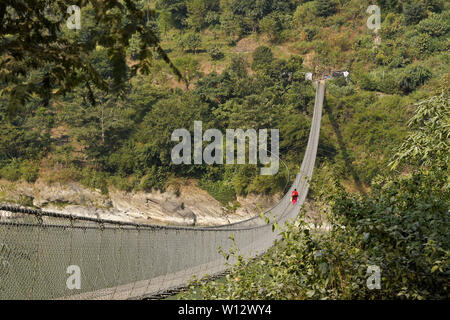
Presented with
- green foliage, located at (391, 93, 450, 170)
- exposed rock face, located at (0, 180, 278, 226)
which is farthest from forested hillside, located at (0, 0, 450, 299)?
exposed rock face, located at (0, 180, 278, 226)

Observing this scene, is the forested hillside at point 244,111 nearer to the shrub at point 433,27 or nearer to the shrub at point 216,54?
the shrub at point 433,27

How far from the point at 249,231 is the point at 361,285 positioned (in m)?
11.4

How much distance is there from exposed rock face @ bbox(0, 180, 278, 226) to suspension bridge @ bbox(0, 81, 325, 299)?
1909 cm

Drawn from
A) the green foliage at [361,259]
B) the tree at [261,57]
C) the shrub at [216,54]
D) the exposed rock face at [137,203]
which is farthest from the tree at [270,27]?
the green foliage at [361,259]

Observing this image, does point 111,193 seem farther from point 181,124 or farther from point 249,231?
point 249,231

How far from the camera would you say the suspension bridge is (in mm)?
4652

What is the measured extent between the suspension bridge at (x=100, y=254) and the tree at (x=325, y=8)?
Answer: 3974 cm

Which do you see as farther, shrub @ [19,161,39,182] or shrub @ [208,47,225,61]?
shrub @ [208,47,225,61]

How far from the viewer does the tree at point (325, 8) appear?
52.6 m

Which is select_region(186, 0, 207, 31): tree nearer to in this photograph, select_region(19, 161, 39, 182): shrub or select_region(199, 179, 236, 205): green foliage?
select_region(199, 179, 236, 205): green foliage

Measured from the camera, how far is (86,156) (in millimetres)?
38625

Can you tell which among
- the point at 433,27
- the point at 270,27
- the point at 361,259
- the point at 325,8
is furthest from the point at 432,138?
the point at 325,8
